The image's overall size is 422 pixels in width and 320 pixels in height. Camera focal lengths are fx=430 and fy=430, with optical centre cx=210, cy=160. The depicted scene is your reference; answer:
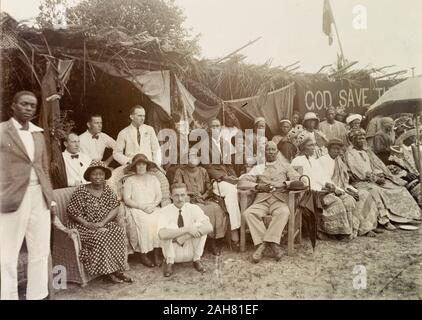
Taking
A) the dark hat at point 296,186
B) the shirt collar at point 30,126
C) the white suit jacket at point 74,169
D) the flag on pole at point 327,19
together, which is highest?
the flag on pole at point 327,19

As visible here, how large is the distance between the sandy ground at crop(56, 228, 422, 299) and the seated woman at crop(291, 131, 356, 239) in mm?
308

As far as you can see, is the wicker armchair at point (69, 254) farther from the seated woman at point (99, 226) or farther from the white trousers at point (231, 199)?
the white trousers at point (231, 199)

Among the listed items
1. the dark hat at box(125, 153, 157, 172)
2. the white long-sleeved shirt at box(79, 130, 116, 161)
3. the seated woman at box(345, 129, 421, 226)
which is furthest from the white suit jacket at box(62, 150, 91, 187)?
the seated woman at box(345, 129, 421, 226)

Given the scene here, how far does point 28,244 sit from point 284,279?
114 inches

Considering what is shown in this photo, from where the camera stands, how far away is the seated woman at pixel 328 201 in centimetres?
577

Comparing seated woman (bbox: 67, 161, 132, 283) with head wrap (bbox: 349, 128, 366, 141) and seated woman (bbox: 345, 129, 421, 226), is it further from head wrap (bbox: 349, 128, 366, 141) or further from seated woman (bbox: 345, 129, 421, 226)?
head wrap (bbox: 349, 128, 366, 141)

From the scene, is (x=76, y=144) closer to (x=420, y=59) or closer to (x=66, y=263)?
(x=66, y=263)

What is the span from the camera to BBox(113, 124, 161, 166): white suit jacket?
18.1 feet

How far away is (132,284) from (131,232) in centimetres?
59

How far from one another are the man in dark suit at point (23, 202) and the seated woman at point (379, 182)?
13.7 feet

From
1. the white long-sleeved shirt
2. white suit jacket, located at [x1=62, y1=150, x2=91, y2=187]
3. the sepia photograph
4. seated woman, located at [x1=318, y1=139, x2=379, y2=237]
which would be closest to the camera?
the sepia photograph

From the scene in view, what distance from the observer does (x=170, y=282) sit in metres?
4.93

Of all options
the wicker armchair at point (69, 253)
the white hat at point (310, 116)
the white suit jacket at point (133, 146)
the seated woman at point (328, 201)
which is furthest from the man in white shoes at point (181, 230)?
the white hat at point (310, 116)
